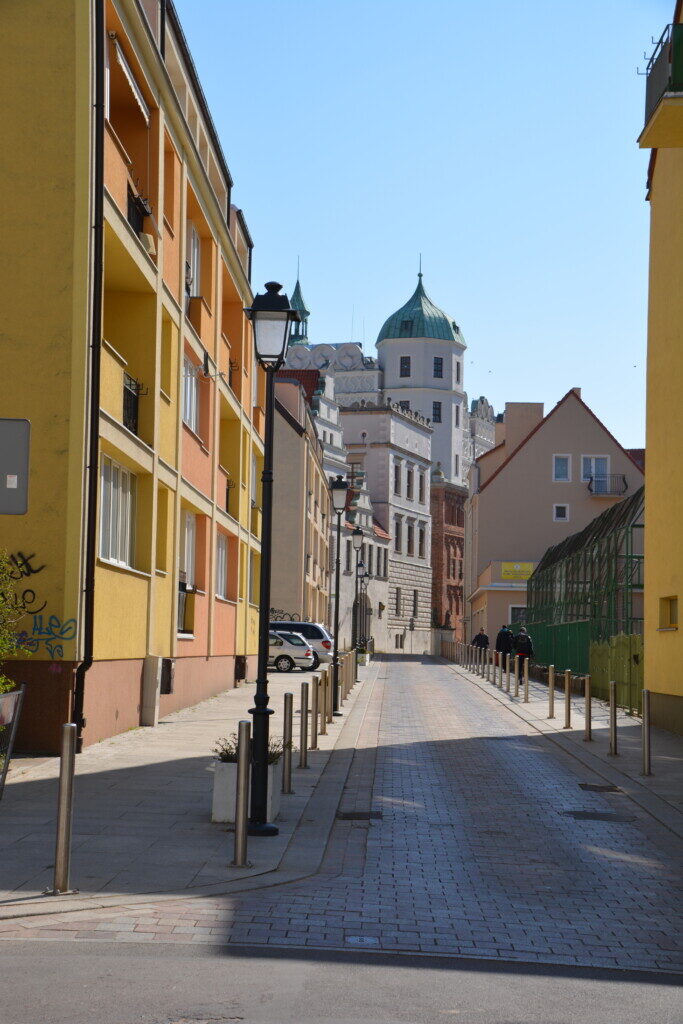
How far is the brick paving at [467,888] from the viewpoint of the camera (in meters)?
6.47

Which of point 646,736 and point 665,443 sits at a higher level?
point 665,443

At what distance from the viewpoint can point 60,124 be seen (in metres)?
14.6

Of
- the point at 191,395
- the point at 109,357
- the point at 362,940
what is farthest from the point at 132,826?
the point at 191,395

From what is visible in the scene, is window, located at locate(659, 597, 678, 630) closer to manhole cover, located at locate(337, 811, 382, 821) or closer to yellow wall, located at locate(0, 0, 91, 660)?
manhole cover, located at locate(337, 811, 382, 821)

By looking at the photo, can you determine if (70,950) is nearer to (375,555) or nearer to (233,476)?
(233,476)

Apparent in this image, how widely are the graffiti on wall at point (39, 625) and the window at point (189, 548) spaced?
9.22 meters

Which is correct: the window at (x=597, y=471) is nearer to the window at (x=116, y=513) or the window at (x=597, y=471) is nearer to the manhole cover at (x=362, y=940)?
the window at (x=116, y=513)

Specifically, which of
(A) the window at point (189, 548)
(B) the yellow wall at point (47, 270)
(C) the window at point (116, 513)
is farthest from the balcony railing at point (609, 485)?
(B) the yellow wall at point (47, 270)

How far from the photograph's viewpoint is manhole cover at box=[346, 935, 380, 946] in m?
6.35

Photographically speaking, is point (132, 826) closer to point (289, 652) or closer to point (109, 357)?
point (109, 357)

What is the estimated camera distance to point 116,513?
17.7 meters

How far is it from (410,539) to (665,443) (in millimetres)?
72706

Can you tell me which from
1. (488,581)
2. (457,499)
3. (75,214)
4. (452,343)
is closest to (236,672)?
(75,214)

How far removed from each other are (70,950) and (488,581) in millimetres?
54260
